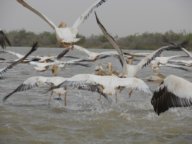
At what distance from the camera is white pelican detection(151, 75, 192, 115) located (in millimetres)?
6145

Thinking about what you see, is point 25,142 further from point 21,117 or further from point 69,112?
point 69,112

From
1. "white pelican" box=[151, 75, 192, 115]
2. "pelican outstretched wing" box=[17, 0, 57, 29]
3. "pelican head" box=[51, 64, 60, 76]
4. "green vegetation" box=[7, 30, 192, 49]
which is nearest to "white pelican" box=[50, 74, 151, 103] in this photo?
"white pelican" box=[151, 75, 192, 115]

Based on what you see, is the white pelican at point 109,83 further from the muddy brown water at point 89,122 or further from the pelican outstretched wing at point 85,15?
the pelican outstretched wing at point 85,15

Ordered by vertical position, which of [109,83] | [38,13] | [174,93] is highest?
[38,13]

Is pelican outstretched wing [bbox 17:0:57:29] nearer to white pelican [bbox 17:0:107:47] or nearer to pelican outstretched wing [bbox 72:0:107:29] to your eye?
white pelican [bbox 17:0:107:47]

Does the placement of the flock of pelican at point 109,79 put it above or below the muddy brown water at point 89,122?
above

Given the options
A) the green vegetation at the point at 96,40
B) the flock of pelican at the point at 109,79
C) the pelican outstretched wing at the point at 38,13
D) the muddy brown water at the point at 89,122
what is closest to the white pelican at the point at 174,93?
the flock of pelican at the point at 109,79

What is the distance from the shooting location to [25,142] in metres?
6.49

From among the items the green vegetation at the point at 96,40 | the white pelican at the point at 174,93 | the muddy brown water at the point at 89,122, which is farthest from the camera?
the green vegetation at the point at 96,40

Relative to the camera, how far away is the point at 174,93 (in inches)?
245

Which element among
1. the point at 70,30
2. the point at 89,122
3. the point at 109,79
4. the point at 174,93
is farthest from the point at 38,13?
the point at 174,93

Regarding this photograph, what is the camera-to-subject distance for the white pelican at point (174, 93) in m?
6.14

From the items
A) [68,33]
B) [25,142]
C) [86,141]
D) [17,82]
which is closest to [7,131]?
[25,142]

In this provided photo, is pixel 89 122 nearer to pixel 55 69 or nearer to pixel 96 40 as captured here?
pixel 55 69
